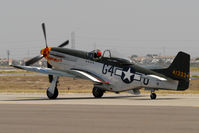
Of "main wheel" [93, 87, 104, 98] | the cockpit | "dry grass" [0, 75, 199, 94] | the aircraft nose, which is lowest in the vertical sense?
"main wheel" [93, 87, 104, 98]

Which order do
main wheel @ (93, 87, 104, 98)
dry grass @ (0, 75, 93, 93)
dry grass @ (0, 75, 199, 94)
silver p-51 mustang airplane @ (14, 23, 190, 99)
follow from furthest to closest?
dry grass @ (0, 75, 93, 93)
dry grass @ (0, 75, 199, 94)
main wheel @ (93, 87, 104, 98)
silver p-51 mustang airplane @ (14, 23, 190, 99)

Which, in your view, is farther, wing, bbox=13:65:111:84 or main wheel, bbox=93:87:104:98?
main wheel, bbox=93:87:104:98

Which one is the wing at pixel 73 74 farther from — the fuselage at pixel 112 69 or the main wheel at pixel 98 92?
the main wheel at pixel 98 92

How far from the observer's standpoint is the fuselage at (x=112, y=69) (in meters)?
24.4

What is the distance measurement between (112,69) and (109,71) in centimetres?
25

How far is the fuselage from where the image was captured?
2439 centimetres

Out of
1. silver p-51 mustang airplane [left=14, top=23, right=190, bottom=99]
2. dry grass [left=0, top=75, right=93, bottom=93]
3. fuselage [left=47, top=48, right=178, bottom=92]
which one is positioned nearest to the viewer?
silver p-51 mustang airplane [left=14, top=23, right=190, bottom=99]

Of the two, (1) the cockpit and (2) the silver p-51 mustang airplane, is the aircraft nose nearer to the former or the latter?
(2) the silver p-51 mustang airplane

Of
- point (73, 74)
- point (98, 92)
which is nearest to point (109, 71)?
point (98, 92)
